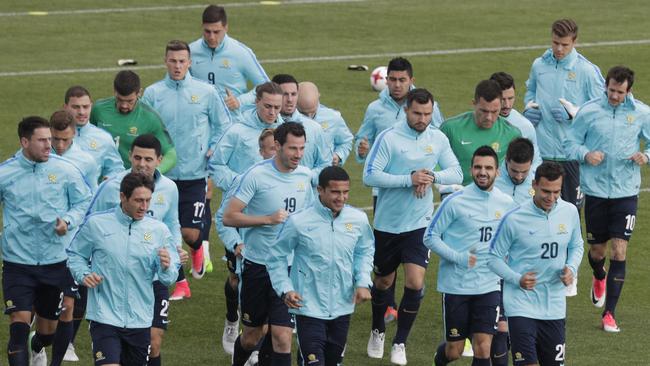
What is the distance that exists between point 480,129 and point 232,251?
8.66 feet

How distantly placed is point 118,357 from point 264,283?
185cm

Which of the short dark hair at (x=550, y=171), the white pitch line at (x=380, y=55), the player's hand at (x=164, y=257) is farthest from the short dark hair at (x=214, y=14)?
the white pitch line at (x=380, y=55)

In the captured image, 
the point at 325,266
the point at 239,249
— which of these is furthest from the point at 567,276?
the point at 239,249

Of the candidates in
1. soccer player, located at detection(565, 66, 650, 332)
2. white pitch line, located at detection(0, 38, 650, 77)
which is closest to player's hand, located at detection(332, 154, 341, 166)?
soccer player, located at detection(565, 66, 650, 332)

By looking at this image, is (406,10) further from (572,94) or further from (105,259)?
(105,259)

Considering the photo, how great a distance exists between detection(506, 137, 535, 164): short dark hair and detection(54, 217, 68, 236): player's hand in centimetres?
385

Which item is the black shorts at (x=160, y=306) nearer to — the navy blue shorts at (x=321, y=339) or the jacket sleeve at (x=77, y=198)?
the jacket sleeve at (x=77, y=198)

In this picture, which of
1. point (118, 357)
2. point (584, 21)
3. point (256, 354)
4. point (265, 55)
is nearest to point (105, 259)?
point (118, 357)

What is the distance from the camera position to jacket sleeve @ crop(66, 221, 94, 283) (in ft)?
41.1

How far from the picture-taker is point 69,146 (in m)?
14.4

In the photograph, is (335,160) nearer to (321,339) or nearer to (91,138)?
(91,138)

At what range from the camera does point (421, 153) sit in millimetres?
14828

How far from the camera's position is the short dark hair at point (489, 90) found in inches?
581

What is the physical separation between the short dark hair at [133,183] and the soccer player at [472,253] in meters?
2.60
